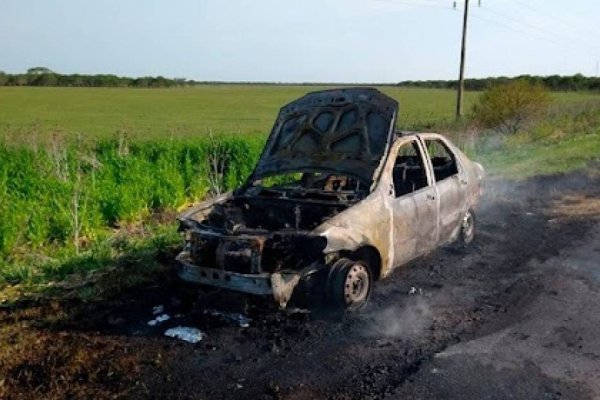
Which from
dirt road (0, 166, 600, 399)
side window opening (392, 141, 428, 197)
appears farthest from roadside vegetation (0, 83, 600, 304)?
side window opening (392, 141, 428, 197)

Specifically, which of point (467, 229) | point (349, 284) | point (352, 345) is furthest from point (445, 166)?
point (352, 345)

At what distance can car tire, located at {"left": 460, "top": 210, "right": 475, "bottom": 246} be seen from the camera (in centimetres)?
759

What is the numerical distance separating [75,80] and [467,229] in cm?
9743

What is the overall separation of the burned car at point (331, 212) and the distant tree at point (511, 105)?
18952 mm

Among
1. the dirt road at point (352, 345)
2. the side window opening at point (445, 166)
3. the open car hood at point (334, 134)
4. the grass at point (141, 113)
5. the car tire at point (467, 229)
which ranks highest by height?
the open car hood at point (334, 134)

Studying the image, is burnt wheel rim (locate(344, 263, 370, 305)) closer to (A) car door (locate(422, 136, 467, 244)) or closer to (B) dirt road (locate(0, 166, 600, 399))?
(B) dirt road (locate(0, 166, 600, 399))

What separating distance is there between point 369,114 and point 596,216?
523 cm

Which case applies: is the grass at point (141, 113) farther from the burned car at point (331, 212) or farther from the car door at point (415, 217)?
the car door at point (415, 217)

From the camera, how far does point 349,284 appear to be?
5293 millimetres

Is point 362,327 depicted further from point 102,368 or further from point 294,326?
point 102,368

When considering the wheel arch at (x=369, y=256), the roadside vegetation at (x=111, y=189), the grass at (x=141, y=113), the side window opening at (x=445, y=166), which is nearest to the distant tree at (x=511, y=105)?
the roadside vegetation at (x=111, y=189)

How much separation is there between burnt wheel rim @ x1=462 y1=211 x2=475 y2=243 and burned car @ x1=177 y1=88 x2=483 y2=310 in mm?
68

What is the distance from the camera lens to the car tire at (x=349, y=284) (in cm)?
522

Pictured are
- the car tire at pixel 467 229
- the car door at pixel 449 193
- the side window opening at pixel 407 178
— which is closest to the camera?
the car door at pixel 449 193
